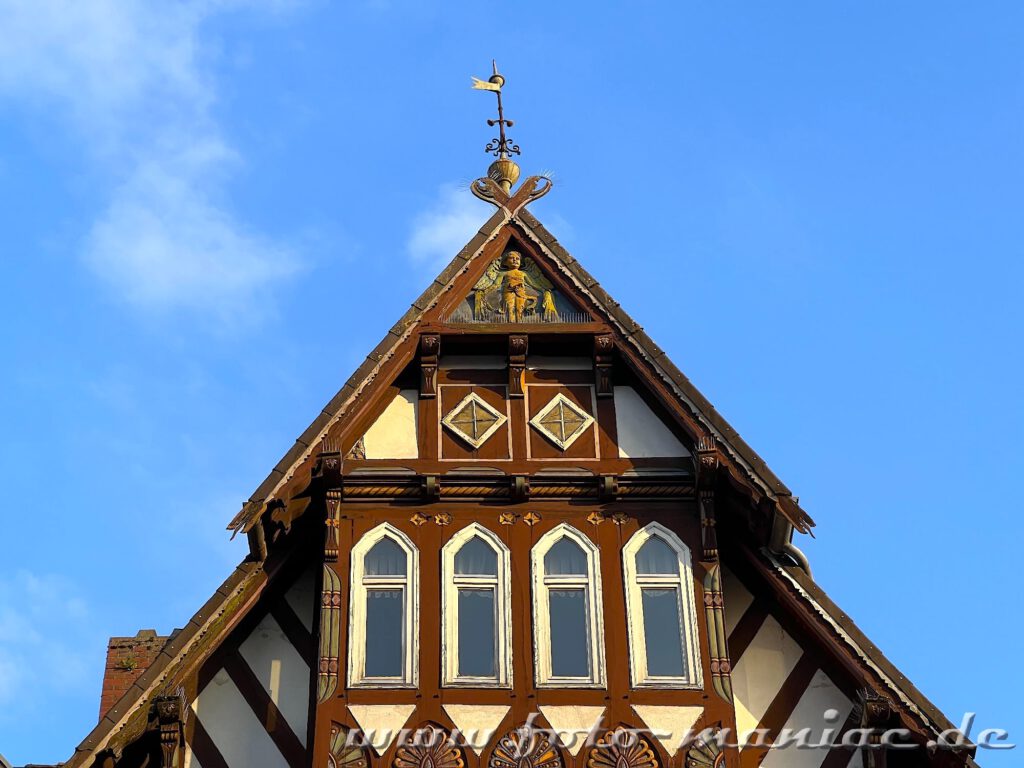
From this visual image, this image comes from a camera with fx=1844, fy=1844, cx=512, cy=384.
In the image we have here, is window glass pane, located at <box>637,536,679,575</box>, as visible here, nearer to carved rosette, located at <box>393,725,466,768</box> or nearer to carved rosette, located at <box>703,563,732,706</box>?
carved rosette, located at <box>703,563,732,706</box>

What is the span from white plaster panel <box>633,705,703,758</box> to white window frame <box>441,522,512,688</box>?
162 centimetres

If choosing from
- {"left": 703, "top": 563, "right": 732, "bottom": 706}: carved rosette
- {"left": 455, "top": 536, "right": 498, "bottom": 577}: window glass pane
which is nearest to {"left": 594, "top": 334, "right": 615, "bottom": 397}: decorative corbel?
{"left": 455, "top": 536, "right": 498, "bottom": 577}: window glass pane

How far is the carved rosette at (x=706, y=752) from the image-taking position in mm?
20688

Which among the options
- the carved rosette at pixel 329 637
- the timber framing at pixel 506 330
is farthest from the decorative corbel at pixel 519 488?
the carved rosette at pixel 329 637

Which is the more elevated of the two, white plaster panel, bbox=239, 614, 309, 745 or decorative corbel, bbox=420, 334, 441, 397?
decorative corbel, bbox=420, 334, 441, 397

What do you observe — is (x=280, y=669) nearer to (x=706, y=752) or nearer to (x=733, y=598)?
(x=706, y=752)

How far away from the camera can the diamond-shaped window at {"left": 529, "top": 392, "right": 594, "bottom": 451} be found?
76.3ft

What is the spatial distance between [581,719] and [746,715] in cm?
220

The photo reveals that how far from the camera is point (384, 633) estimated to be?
71.2ft

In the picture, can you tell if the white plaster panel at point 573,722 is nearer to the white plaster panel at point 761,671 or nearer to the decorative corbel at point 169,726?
the white plaster panel at point 761,671

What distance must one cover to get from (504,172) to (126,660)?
364 inches

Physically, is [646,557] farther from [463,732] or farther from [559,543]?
[463,732]

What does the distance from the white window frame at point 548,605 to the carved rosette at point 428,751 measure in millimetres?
1279

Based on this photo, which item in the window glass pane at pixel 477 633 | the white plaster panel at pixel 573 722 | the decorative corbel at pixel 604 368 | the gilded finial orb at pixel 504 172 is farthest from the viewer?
the gilded finial orb at pixel 504 172
